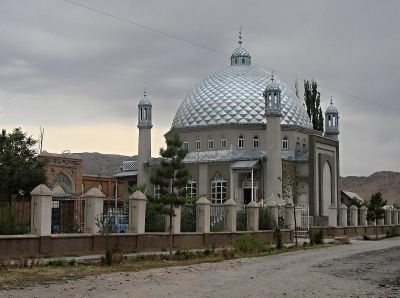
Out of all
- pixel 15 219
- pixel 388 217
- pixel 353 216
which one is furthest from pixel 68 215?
pixel 388 217

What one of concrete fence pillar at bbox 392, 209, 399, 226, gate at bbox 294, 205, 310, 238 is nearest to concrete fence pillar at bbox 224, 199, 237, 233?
gate at bbox 294, 205, 310, 238

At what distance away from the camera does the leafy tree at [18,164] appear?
1362 inches

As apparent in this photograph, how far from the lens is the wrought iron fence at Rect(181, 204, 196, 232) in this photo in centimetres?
2630

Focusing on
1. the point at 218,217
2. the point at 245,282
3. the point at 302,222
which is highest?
the point at 218,217

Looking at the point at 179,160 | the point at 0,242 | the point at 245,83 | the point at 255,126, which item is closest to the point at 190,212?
the point at 179,160

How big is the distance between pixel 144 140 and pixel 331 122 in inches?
584

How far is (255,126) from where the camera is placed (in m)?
47.2

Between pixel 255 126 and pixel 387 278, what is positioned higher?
pixel 255 126

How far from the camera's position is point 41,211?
19047 millimetres

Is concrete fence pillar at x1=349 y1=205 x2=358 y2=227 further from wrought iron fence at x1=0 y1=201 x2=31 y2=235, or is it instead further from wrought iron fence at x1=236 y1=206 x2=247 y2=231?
wrought iron fence at x1=0 y1=201 x2=31 y2=235

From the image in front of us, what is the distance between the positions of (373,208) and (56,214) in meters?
28.6

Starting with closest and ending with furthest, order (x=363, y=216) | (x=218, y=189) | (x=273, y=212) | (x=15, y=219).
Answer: (x=15, y=219) < (x=273, y=212) < (x=363, y=216) < (x=218, y=189)

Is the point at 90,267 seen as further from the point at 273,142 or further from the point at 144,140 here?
the point at 144,140

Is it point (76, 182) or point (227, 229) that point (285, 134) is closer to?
point (76, 182)
